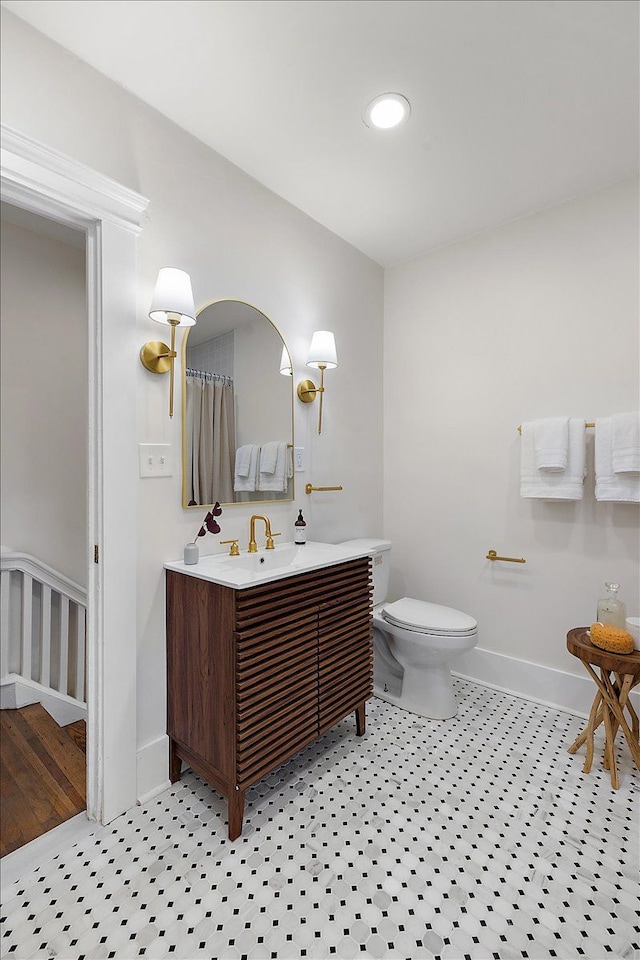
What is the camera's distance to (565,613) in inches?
90.3

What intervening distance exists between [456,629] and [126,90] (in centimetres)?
254

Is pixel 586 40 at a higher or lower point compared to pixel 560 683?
higher

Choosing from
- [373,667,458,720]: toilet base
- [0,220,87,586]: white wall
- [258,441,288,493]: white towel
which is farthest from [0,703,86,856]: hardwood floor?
[373,667,458,720]: toilet base

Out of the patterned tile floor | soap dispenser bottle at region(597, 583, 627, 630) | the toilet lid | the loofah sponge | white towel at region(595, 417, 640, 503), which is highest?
white towel at region(595, 417, 640, 503)

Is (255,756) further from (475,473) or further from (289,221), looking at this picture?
(289,221)

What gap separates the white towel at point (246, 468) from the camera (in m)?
1.99

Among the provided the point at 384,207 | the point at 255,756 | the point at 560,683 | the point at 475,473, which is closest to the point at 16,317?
the point at 255,756

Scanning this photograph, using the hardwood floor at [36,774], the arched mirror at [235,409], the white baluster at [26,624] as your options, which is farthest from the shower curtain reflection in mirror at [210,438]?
the hardwood floor at [36,774]

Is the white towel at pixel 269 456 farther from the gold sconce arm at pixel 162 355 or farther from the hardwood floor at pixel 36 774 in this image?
the hardwood floor at pixel 36 774

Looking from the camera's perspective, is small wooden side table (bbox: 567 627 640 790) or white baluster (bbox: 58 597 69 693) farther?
small wooden side table (bbox: 567 627 640 790)

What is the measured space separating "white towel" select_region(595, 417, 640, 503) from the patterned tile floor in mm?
1131

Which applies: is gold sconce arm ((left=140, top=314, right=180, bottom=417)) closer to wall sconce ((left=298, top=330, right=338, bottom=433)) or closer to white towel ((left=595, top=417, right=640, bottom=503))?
wall sconce ((left=298, top=330, right=338, bottom=433))

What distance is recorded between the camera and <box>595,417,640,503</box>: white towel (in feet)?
6.54

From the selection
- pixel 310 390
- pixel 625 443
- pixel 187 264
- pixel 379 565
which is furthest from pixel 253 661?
pixel 625 443
